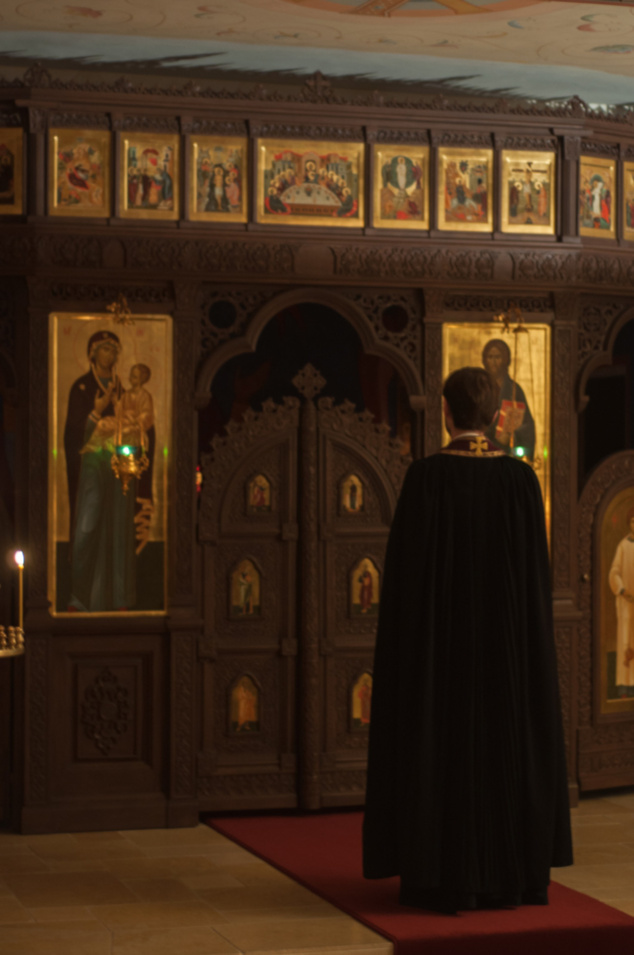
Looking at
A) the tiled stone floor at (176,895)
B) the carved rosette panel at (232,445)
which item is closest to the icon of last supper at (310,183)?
the carved rosette panel at (232,445)

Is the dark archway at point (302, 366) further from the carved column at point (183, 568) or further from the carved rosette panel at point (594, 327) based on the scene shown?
the carved rosette panel at point (594, 327)

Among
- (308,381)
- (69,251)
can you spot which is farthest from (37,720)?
(69,251)

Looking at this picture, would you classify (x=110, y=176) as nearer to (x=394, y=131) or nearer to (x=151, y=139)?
(x=151, y=139)

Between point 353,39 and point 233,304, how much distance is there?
61.4 inches

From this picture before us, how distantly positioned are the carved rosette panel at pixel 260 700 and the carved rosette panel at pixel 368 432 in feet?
4.13

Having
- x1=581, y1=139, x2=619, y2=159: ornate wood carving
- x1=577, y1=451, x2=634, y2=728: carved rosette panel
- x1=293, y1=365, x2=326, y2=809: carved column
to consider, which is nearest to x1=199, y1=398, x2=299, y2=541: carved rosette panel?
x1=293, y1=365, x2=326, y2=809: carved column

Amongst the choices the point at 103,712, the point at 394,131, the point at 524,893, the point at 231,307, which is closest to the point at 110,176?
the point at 231,307

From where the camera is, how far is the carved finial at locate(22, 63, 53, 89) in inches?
281

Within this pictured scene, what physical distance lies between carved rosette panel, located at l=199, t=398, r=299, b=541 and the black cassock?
2.28 meters

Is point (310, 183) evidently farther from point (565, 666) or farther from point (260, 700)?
point (565, 666)

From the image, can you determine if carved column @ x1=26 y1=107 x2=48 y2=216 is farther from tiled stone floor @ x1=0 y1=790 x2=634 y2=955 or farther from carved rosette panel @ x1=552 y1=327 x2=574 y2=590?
tiled stone floor @ x1=0 y1=790 x2=634 y2=955

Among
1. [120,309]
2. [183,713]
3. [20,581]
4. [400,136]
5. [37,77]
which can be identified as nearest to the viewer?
[20,581]

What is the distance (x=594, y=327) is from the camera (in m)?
→ 8.09

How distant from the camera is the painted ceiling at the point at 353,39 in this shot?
22.8 feet
